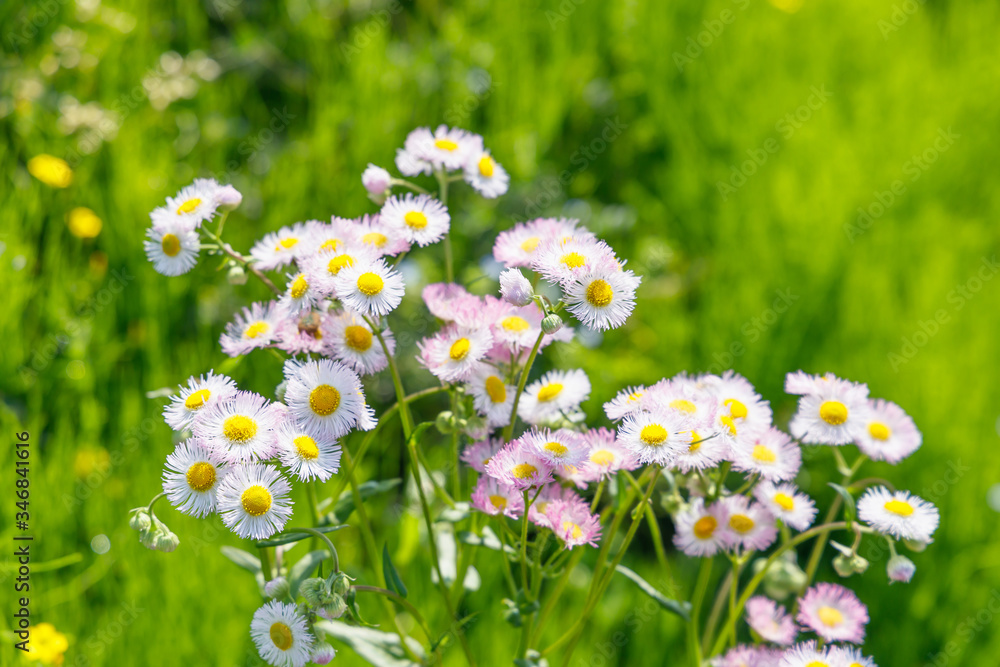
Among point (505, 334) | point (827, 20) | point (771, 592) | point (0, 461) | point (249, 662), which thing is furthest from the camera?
point (827, 20)

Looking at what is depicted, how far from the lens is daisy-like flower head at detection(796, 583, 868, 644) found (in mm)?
1011

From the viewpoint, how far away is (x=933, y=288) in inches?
77.6

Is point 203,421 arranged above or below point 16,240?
below

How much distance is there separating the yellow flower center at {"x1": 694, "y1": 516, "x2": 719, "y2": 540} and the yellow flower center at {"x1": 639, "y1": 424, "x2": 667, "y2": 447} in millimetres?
228

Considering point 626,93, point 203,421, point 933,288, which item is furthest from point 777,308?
point 203,421

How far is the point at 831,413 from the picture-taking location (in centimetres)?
95

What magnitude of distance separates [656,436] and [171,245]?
0.59 meters

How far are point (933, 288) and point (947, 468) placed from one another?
496 mm

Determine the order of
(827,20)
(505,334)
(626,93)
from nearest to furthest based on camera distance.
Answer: (505,334) < (626,93) < (827,20)

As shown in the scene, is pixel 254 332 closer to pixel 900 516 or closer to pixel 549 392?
pixel 549 392

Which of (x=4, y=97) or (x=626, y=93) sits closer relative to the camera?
(x=4, y=97)

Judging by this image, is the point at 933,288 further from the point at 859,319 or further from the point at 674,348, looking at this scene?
the point at 674,348

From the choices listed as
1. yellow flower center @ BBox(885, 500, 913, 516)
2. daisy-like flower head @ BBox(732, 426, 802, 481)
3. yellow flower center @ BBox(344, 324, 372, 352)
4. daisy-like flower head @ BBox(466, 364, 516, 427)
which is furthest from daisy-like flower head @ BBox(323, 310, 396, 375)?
yellow flower center @ BBox(885, 500, 913, 516)

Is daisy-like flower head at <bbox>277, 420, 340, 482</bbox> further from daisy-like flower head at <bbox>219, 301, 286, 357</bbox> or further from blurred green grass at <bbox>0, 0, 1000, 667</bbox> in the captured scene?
blurred green grass at <bbox>0, 0, 1000, 667</bbox>
